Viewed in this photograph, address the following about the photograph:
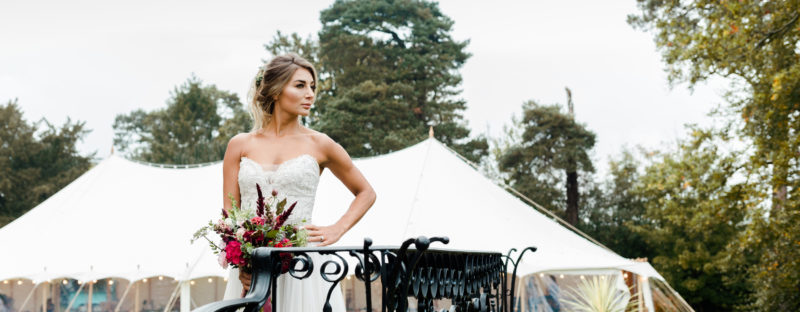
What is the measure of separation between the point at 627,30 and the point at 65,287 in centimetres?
1944

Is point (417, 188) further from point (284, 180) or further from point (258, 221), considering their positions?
point (258, 221)

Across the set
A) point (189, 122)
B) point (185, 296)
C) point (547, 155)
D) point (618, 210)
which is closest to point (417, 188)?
point (185, 296)

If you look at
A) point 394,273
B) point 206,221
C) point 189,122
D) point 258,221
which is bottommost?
point 394,273

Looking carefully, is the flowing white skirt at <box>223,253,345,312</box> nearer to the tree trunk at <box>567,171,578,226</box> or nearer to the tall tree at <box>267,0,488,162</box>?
the tall tree at <box>267,0,488,162</box>

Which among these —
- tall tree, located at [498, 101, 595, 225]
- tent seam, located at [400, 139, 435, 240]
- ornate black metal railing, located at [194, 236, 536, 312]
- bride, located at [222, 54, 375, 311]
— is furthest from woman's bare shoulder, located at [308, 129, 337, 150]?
tall tree, located at [498, 101, 595, 225]

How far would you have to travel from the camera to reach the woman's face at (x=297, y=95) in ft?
7.84

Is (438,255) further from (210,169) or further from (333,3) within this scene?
(333,3)

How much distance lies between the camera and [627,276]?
961 centimetres

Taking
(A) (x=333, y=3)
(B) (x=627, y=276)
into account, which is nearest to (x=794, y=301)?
(B) (x=627, y=276)

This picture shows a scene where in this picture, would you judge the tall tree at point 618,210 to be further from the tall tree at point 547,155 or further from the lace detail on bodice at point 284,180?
the lace detail on bodice at point 284,180

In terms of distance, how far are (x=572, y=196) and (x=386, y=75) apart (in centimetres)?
792

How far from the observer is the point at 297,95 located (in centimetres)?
239

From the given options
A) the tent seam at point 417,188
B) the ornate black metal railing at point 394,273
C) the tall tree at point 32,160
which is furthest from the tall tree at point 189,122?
the ornate black metal railing at point 394,273

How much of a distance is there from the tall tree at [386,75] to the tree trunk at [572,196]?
3.19 m
